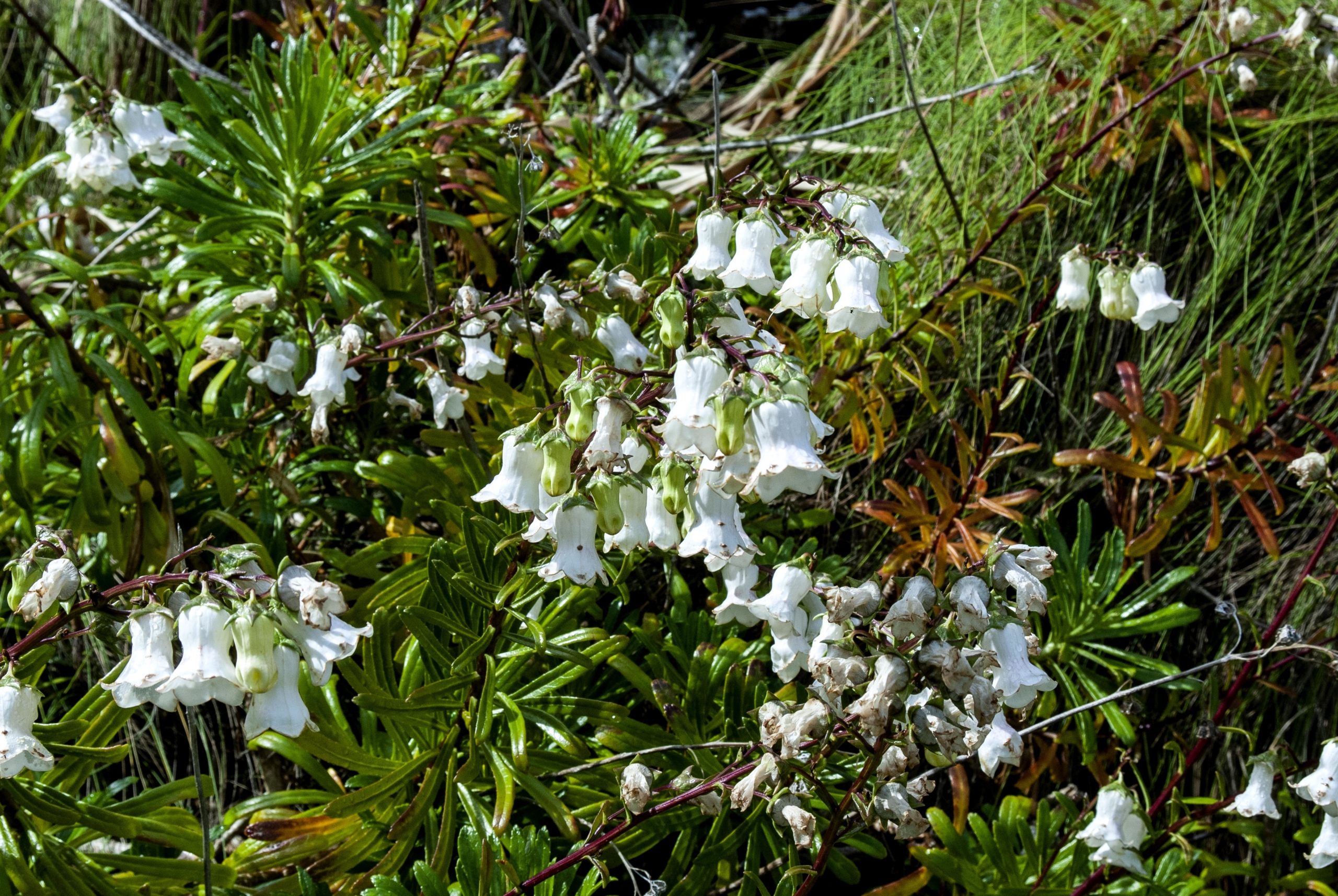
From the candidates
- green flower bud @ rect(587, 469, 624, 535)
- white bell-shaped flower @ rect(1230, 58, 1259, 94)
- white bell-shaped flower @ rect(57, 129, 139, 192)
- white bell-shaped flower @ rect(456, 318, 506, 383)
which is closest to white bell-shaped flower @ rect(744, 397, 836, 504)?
green flower bud @ rect(587, 469, 624, 535)

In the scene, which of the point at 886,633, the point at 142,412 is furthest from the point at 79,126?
the point at 886,633

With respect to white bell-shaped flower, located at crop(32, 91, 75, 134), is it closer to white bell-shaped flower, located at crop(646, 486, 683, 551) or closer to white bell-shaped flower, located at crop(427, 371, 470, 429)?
white bell-shaped flower, located at crop(427, 371, 470, 429)

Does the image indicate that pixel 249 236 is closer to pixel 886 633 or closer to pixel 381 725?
pixel 381 725

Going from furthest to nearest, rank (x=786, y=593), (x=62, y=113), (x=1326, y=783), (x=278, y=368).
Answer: (x=62, y=113)
(x=278, y=368)
(x=1326, y=783)
(x=786, y=593)

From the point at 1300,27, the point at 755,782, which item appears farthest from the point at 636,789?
the point at 1300,27

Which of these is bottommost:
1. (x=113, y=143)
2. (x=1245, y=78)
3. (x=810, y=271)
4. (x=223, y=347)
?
(x=223, y=347)

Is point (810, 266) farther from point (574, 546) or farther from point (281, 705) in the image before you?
point (281, 705)

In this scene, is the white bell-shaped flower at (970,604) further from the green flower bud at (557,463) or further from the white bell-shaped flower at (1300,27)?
the white bell-shaped flower at (1300,27)
